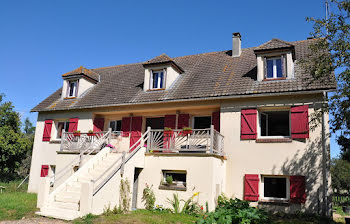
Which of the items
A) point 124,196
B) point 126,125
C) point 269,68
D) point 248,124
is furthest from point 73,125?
point 269,68

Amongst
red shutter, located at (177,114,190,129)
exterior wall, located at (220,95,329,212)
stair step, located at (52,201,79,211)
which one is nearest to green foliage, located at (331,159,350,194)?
exterior wall, located at (220,95,329,212)

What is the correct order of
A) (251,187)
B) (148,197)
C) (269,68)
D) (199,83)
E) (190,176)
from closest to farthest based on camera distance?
(190,176)
(148,197)
(251,187)
(269,68)
(199,83)

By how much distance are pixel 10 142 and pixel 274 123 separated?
752 inches

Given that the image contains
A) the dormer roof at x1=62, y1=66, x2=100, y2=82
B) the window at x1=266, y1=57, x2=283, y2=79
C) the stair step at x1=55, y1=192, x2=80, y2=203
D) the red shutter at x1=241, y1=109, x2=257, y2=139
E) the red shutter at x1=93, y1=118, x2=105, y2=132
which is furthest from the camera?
the dormer roof at x1=62, y1=66, x2=100, y2=82

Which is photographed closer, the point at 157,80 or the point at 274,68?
the point at 274,68

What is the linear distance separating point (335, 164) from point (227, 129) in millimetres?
35097

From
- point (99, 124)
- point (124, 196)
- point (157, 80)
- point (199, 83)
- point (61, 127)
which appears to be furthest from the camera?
point (61, 127)

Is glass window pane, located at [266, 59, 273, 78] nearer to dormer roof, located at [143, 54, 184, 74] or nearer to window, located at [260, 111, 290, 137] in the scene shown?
window, located at [260, 111, 290, 137]

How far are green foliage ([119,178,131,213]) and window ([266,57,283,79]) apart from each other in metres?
8.17

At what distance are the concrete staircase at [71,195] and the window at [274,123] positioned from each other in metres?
6.81

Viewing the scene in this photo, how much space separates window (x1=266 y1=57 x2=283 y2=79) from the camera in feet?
45.0

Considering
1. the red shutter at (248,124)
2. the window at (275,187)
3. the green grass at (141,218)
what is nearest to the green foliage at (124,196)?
the green grass at (141,218)

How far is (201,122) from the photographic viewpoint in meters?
15.2

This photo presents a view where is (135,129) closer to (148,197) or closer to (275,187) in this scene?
(148,197)
